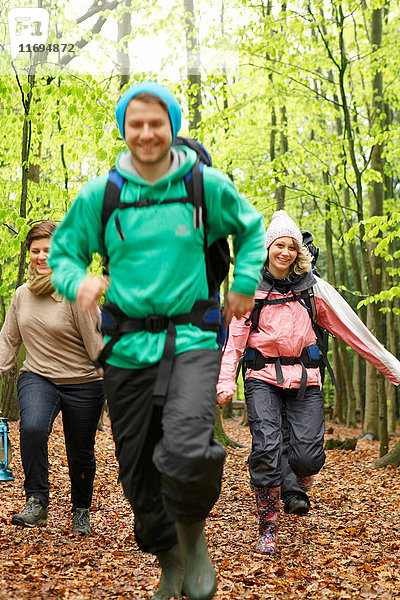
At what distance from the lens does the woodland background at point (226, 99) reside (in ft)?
29.4

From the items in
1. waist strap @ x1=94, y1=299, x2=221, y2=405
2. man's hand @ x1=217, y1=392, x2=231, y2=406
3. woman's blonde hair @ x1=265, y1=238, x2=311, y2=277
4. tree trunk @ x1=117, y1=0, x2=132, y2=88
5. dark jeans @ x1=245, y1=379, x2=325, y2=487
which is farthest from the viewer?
tree trunk @ x1=117, y1=0, x2=132, y2=88

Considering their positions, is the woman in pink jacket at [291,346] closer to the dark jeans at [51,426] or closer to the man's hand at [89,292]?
the dark jeans at [51,426]

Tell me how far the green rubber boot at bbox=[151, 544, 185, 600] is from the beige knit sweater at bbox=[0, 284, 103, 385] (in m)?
2.26

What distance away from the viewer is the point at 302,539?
5949mm

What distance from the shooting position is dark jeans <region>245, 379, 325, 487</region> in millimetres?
5652

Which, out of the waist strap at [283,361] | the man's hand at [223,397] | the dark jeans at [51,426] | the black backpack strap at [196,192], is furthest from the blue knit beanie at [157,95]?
the waist strap at [283,361]

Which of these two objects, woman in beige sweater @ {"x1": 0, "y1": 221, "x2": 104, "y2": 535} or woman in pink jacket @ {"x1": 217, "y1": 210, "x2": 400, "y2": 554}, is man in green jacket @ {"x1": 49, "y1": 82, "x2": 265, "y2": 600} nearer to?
woman in beige sweater @ {"x1": 0, "y1": 221, "x2": 104, "y2": 535}

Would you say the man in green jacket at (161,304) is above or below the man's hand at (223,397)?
above

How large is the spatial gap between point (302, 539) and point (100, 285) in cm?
385

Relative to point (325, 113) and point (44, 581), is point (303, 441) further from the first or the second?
point (325, 113)

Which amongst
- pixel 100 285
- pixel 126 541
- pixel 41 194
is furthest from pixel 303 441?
pixel 41 194

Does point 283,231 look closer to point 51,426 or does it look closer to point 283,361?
point 283,361

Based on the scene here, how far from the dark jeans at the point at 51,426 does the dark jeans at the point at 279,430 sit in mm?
1338

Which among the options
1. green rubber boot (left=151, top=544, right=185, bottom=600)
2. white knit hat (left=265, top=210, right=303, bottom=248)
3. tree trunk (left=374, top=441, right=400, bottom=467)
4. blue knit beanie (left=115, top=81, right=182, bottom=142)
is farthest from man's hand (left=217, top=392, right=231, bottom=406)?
tree trunk (left=374, top=441, right=400, bottom=467)
